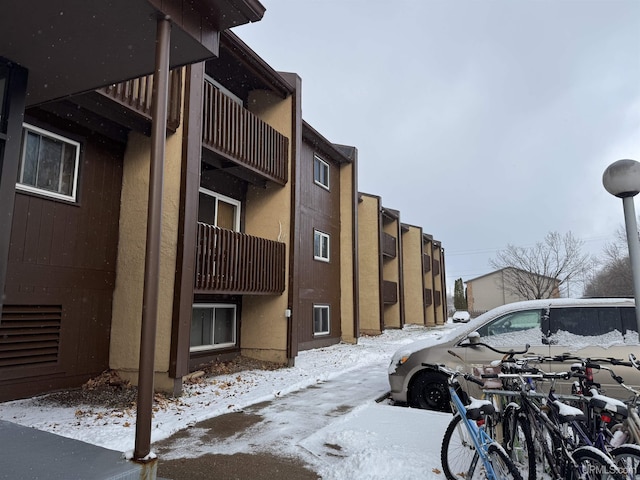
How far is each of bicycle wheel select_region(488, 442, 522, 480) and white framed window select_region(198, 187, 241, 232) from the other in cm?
812

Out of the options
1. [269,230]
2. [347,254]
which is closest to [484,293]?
[347,254]

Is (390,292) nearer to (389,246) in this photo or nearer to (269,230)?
(389,246)

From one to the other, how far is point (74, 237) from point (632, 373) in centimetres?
844

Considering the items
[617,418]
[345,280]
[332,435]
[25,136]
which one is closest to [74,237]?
[25,136]

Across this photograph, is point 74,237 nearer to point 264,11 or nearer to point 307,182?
point 264,11

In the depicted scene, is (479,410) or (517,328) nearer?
(479,410)

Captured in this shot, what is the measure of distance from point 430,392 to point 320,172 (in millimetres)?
10966

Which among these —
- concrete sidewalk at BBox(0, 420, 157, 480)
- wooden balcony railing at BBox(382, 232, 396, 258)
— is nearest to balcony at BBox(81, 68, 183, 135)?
concrete sidewalk at BBox(0, 420, 157, 480)

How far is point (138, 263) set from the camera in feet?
25.6

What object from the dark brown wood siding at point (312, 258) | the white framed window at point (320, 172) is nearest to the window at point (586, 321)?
the dark brown wood siding at point (312, 258)

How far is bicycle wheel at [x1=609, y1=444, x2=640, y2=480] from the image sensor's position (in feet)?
9.62

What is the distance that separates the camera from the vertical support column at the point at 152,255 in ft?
10.1

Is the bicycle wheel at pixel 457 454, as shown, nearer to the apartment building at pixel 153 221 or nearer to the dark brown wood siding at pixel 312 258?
the apartment building at pixel 153 221

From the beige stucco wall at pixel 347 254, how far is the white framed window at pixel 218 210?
6.62 metres
